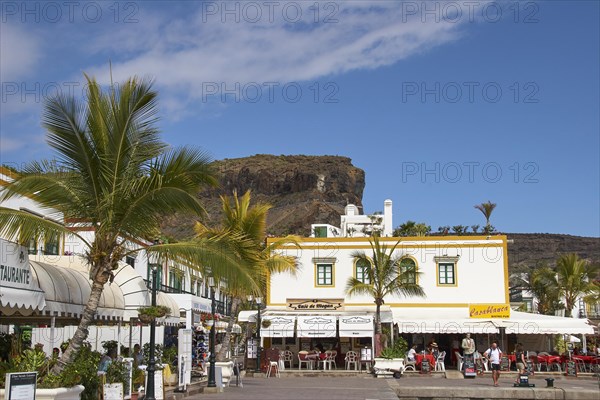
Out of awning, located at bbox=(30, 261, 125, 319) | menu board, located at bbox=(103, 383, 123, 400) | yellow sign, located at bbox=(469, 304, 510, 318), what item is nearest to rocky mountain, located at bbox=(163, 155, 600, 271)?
yellow sign, located at bbox=(469, 304, 510, 318)

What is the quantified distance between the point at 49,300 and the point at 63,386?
2487 mm

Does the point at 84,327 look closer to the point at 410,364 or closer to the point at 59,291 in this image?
the point at 59,291

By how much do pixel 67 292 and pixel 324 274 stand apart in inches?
883

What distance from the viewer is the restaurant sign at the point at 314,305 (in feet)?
114

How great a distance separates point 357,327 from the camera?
31.8 meters

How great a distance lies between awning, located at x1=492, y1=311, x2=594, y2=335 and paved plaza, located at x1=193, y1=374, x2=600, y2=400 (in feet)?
11.6

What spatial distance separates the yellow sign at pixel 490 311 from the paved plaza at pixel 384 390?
7.00 meters

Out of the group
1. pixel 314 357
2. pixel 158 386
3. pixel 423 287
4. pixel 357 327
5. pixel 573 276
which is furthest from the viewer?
pixel 573 276

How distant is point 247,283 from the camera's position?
56.4 ft

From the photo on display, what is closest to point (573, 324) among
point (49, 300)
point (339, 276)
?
point (339, 276)

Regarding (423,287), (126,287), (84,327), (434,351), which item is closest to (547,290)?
(423,287)

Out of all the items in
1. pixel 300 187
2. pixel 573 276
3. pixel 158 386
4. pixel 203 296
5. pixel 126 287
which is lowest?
pixel 158 386

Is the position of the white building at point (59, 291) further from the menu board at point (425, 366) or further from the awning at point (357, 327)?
the menu board at point (425, 366)

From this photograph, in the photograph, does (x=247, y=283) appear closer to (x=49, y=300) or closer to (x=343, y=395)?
(x=49, y=300)
